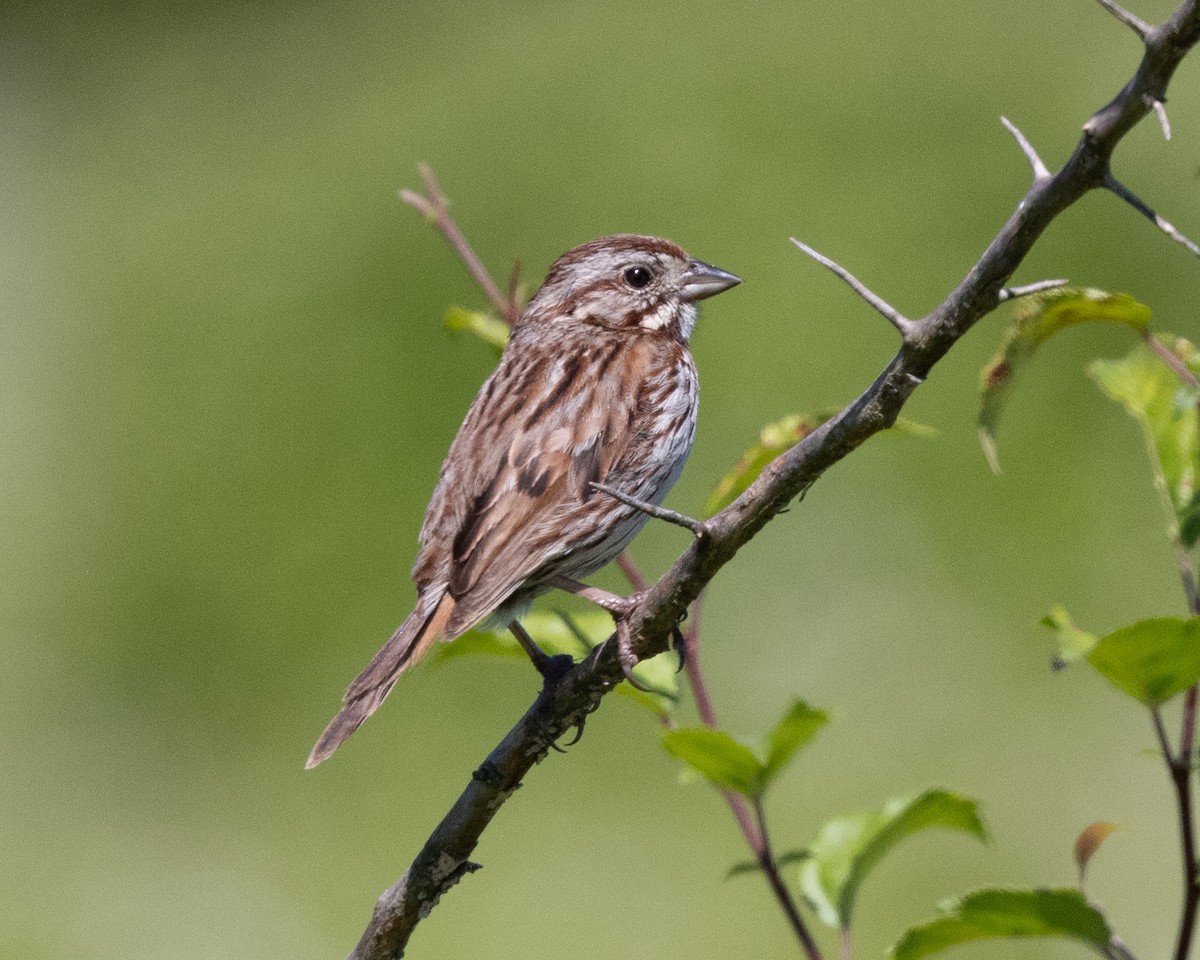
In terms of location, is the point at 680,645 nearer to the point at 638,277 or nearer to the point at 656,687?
the point at 656,687

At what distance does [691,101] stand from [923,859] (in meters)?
5.17

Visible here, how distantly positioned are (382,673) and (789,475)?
3.23 feet

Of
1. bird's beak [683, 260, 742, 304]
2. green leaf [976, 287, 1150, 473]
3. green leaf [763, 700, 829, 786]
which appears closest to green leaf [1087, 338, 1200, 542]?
green leaf [976, 287, 1150, 473]

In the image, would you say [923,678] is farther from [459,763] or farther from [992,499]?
[459,763]

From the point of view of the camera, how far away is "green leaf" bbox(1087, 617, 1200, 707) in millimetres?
2021

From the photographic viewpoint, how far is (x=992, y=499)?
23.2 feet

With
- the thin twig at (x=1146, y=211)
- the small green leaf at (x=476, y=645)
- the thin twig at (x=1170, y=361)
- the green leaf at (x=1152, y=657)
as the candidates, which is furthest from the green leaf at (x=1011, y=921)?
the thin twig at (x=1146, y=211)

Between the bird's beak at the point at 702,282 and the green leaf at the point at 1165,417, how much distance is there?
3.89 feet

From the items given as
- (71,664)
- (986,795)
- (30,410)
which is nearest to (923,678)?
(986,795)

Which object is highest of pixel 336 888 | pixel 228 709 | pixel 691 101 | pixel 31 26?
pixel 31 26

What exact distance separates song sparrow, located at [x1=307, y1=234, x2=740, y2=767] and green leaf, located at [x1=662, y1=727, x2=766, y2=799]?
1.51 feet

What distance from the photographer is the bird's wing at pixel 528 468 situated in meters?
2.86

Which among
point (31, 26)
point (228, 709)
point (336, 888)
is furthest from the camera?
point (31, 26)

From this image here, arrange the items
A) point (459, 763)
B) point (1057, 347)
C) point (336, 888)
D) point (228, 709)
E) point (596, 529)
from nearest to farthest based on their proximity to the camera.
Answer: point (596, 529) → point (336, 888) → point (459, 763) → point (228, 709) → point (1057, 347)
